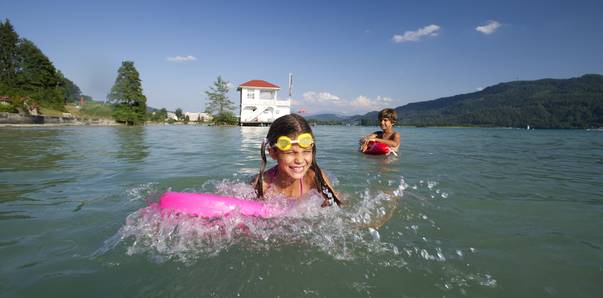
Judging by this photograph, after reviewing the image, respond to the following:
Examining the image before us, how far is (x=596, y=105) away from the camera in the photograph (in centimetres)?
10138

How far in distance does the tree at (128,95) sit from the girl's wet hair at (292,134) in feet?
138

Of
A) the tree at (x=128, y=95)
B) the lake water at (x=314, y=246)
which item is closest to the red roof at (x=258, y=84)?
the tree at (x=128, y=95)

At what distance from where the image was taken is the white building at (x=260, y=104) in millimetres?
44781

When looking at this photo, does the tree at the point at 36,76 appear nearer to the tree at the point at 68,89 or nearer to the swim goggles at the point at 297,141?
the tree at the point at 68,89

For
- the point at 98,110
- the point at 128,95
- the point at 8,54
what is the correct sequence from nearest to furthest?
the point at 8,54 < the point at 128,95 < the point at 98,110

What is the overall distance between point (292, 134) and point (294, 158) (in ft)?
0.88

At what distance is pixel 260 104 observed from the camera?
4556 cm

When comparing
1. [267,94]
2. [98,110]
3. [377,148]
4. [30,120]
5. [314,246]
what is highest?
[267,94]

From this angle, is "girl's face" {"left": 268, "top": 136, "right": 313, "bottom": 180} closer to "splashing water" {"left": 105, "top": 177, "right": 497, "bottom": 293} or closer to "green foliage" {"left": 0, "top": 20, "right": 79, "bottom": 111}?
"splashing water" {"left": 105, "top": 177, "right": 497, "bottom": 293}

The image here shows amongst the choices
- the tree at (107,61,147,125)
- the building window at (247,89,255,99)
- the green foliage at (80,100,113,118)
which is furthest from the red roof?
the green foliage at (80,100,113,118)

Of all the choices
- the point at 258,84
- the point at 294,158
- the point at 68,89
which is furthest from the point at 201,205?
the point at 68,89

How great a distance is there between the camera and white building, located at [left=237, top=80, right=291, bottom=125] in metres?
44.8

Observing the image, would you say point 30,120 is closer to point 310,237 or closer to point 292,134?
point 292,134

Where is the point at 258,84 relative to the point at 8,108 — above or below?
above
